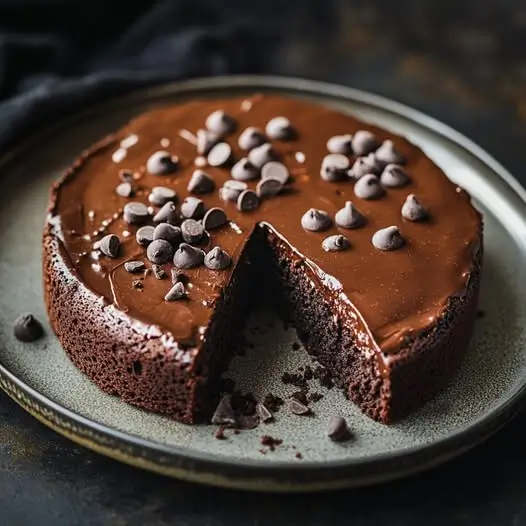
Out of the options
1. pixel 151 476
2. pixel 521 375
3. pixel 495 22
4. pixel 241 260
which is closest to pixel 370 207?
pixel 241 260

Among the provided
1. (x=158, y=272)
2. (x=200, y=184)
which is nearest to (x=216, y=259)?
(x=158, y=272)

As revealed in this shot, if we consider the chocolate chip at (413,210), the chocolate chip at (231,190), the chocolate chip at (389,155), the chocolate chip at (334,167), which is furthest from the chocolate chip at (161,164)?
the chocolate chip at (413,210)

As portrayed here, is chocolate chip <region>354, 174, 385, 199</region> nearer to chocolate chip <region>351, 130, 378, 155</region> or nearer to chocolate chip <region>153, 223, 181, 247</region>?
chocolate chip <region>351, 130, 378, 155</region>

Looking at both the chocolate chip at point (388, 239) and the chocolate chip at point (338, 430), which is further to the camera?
the chocolate chip at point (388, 239)

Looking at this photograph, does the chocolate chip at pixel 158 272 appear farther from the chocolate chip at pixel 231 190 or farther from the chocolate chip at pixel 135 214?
the chocolate chip at pixel 231 190

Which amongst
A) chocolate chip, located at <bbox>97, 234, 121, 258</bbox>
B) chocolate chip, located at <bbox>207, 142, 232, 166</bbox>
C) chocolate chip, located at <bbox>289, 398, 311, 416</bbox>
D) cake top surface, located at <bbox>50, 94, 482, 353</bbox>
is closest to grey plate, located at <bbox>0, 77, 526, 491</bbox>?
chocolate chip, located at <bbox>289, 398, 311, 416</bbox>
